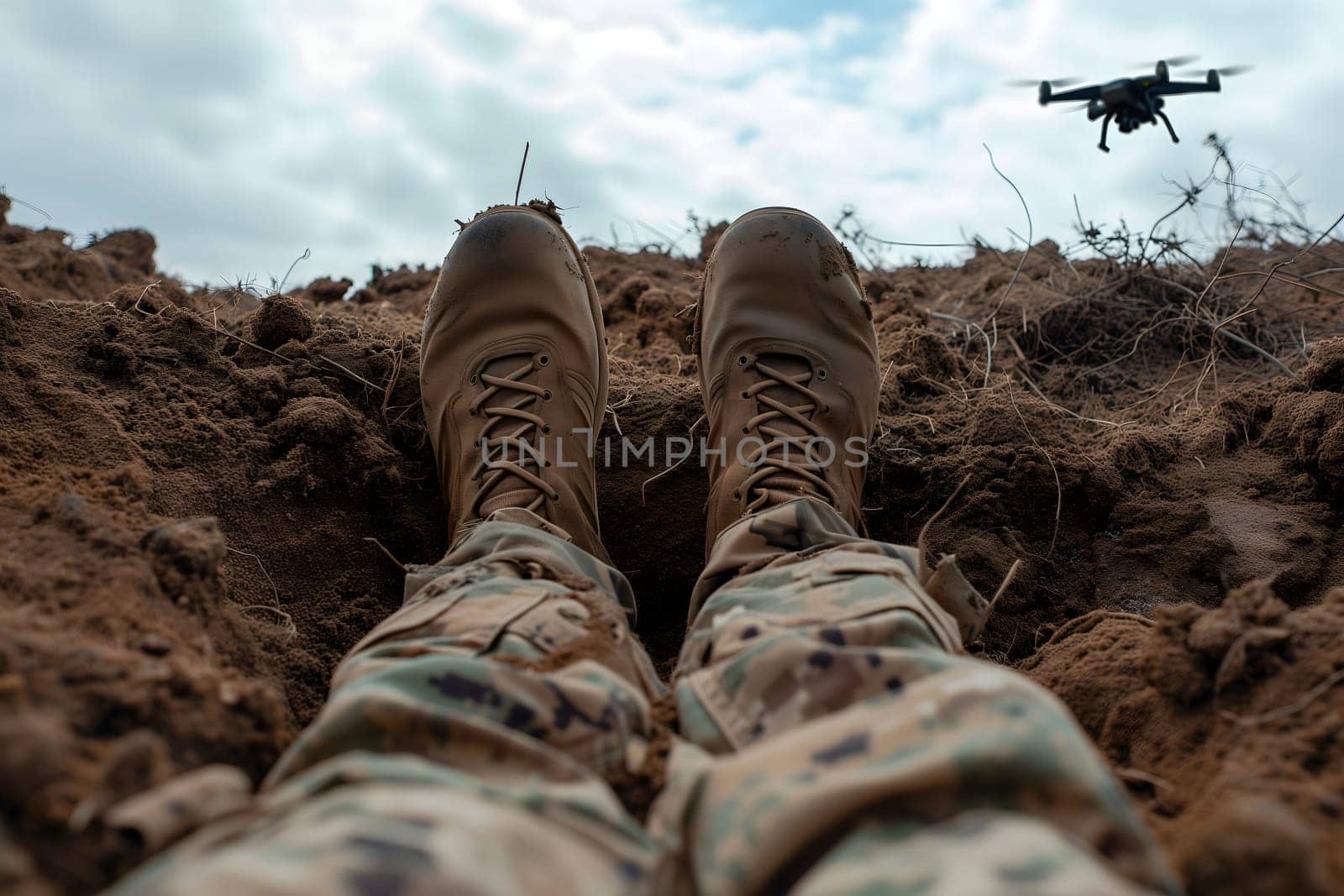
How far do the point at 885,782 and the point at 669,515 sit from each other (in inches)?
46.5

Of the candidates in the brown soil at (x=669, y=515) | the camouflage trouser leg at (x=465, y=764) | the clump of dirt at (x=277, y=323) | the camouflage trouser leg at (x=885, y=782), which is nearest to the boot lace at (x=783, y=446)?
the brown soil at (x=669, y=515)

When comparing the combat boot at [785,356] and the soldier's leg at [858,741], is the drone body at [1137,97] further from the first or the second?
the soldier's leg at [858,741]

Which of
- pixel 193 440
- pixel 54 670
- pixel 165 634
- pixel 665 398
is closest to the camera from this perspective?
pixel 54 670

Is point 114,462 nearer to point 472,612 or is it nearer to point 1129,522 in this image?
point 472,612

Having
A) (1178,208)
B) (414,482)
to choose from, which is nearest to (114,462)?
(414,482)

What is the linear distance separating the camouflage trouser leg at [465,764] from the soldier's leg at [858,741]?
79mm

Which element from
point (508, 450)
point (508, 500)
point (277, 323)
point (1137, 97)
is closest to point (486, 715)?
point (508, 500)

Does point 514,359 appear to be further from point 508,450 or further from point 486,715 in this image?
point 486,715

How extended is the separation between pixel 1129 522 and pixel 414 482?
136 cm

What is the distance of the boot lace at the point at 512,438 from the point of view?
1.55m

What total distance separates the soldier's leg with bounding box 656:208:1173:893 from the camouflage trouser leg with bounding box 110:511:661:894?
8cm

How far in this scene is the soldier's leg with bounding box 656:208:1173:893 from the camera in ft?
1.94

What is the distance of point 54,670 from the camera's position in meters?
0.76

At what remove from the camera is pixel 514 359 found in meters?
1.77
